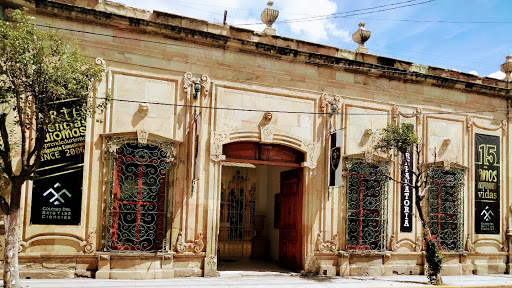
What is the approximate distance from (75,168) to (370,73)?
847 cm

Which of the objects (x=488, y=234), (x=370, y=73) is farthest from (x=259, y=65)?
(x=488, y=234)

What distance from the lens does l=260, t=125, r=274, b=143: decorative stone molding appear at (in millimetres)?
13695

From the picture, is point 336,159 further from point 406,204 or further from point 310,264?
point 406,204

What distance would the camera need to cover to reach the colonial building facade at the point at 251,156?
11875 millimetres

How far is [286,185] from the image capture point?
1557 centimetres

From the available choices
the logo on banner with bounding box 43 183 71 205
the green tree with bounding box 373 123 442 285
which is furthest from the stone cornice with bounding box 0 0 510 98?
the logo on banner with bounding box 43 183 71 205

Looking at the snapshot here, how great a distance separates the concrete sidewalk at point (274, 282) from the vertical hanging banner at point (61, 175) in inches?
55.9

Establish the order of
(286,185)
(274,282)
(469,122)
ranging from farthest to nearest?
(469,122)
(286,185)
(274,282)

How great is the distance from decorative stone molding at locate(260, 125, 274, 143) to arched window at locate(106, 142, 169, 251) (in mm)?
2611

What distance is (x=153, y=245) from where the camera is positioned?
1243cm

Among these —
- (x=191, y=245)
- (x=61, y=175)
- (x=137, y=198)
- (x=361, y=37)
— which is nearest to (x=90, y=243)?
(x=137, y=198)

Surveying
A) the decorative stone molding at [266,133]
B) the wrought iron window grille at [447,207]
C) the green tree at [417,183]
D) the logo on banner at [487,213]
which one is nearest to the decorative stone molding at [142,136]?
the decorative stone molding at [266,133]

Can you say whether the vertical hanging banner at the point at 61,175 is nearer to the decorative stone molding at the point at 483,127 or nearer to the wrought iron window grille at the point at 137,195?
the wrought iron window grille at the point at 137,195

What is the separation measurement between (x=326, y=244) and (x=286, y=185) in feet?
7.40
